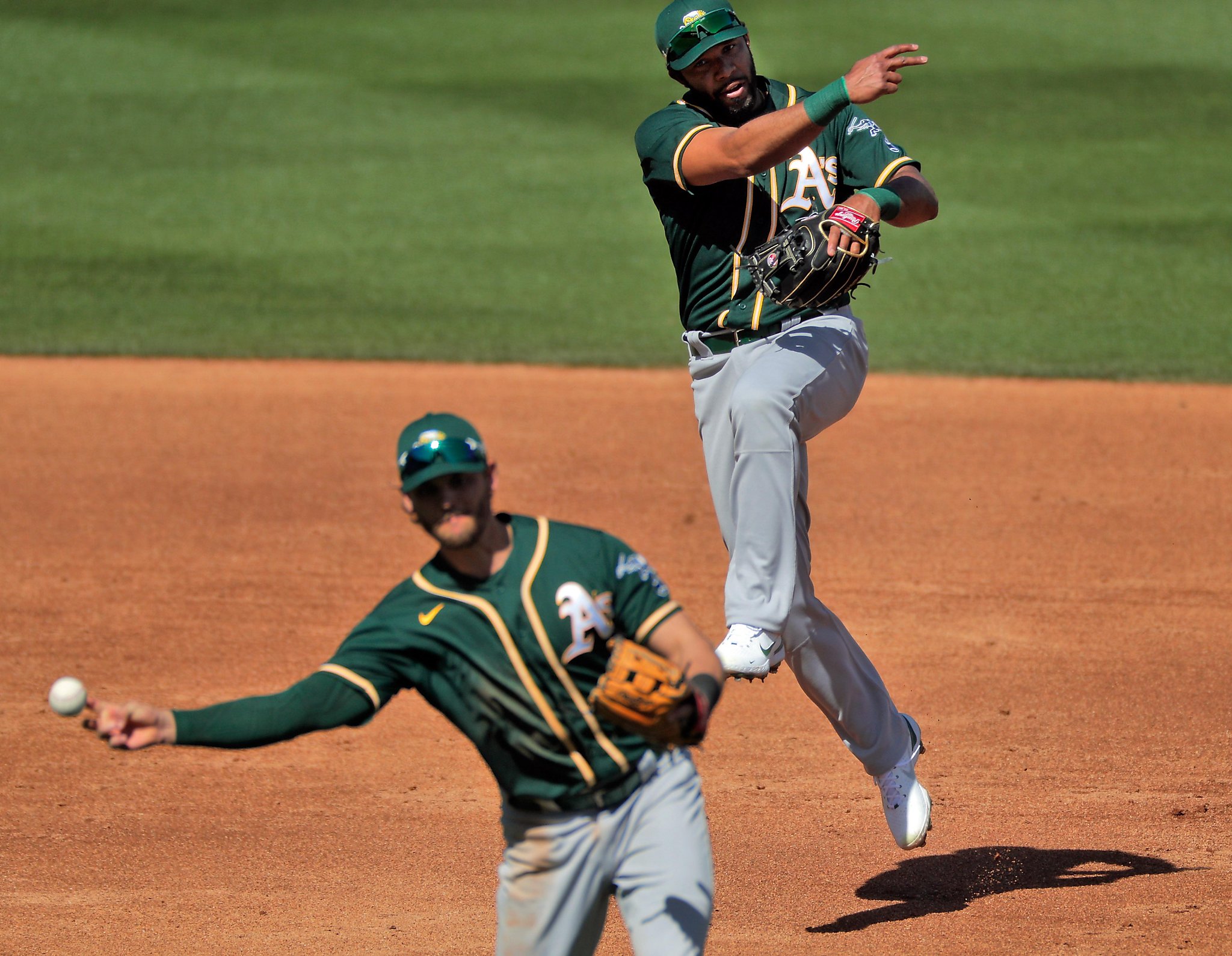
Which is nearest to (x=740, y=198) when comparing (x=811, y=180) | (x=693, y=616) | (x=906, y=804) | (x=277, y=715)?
(x=811, y=180)

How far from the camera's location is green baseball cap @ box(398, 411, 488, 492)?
352cm

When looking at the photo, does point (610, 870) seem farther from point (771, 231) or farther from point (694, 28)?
point (694, 28)

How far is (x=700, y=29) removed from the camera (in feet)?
17.0

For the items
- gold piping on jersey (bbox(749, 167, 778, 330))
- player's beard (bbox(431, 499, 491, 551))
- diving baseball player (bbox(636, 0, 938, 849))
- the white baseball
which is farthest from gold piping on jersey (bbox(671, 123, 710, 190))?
the white baseball

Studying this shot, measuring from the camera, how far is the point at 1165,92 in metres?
19.2

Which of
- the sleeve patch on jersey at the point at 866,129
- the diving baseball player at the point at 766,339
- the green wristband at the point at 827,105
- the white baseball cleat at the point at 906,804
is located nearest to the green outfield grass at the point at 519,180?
the sleeve patch on jersey at the point at 866,129

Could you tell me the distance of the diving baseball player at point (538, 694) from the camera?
3559 mm

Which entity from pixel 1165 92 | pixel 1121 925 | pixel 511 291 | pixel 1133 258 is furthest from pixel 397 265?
pixel 1121 925

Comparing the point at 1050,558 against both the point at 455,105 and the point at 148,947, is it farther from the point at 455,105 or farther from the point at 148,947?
the point at 455,105

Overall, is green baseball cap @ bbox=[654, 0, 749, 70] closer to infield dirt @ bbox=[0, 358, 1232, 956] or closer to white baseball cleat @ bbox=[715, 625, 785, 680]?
white baseball cleat @ bbox=[715, 625, 785, 680]

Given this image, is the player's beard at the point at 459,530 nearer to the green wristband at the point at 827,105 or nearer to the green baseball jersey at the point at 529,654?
the green baseball jersey at the point at 529,654

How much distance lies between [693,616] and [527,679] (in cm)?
429

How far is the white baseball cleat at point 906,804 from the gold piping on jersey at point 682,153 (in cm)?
206

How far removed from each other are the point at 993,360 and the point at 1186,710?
19.4 feet
